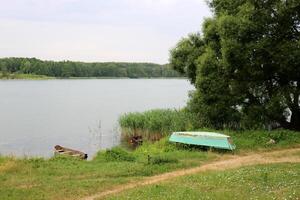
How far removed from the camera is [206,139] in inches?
1009

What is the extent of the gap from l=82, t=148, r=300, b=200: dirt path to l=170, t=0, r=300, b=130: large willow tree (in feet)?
17.7

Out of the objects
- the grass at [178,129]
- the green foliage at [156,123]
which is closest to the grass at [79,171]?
the grass at [178,129]

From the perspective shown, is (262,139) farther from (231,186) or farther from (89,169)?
(231,186)

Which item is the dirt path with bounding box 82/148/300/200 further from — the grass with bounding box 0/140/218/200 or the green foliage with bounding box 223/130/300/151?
the green foliage with bounding box 223/130/300/151

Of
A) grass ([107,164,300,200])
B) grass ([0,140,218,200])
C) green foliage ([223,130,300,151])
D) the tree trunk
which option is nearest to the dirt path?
grass ([0,140,218,200])

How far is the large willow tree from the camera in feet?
90.1

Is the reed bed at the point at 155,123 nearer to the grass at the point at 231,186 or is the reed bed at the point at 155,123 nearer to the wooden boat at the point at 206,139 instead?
the wooden boat at the point at 206,139

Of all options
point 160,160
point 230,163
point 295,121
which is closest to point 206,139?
point 230,163

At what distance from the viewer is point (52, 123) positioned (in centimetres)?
5653

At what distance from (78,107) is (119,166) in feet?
190

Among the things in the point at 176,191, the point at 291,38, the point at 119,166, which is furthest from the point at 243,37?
the point at 176,191

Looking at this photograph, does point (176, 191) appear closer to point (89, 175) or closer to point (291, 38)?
point (89, 175)

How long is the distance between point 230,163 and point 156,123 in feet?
49.1

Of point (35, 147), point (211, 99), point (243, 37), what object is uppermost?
point (243, 37)
